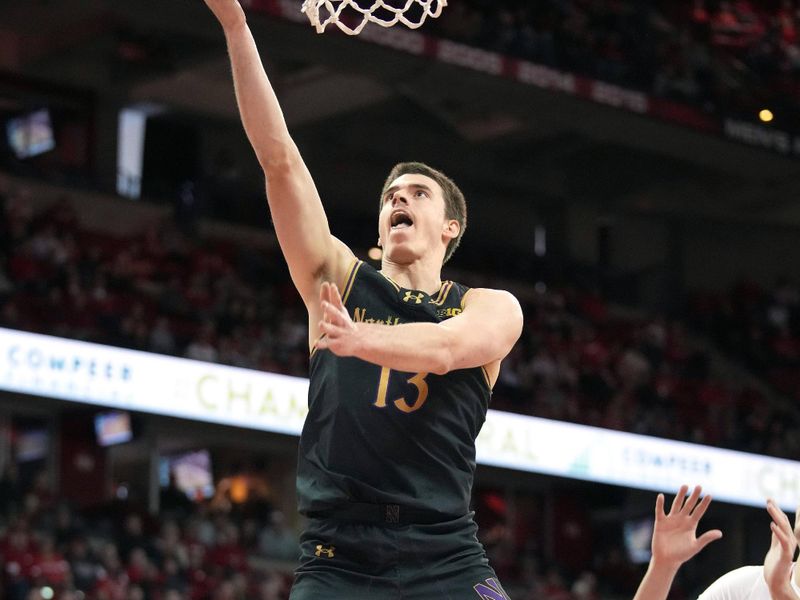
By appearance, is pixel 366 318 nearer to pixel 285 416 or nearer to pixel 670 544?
pixel 670 544

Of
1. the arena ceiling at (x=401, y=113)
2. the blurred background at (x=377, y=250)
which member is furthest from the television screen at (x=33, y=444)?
the arena ceiling at (x=401, y=113)

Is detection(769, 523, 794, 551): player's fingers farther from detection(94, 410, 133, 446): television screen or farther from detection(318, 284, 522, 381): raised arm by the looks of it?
detection(94, 410, 133, 446): television screen

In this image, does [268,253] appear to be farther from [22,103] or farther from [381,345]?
[381,345]

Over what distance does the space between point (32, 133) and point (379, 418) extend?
19677 millimetres

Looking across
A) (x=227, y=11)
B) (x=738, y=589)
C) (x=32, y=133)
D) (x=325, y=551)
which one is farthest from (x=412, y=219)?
(x=32, y=133)

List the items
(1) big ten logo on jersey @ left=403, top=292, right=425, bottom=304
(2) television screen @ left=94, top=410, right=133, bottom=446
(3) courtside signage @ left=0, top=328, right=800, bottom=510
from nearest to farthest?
(1) big ten logo on jersey @ left=403, top=292, right=425, bottom=304
(3) courtside signage @ left=0, top=328, right=800, bottom=510
(2) television screen @ left=94, top=410, right=133, bottom=446

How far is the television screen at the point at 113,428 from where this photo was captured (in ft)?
58.9

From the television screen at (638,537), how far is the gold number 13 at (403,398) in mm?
19422

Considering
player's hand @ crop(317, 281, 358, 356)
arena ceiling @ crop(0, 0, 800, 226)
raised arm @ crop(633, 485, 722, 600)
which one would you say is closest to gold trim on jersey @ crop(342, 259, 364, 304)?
player's hand @ crop(317, 281, 358, 356)

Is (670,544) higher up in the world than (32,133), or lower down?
lower down

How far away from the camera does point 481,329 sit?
4.03 m

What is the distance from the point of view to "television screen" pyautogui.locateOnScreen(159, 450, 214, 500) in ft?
62.3

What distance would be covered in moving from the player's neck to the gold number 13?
1.29 feet

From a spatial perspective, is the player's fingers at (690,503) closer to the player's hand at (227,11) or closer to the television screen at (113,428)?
the player's hand at (227,11)
